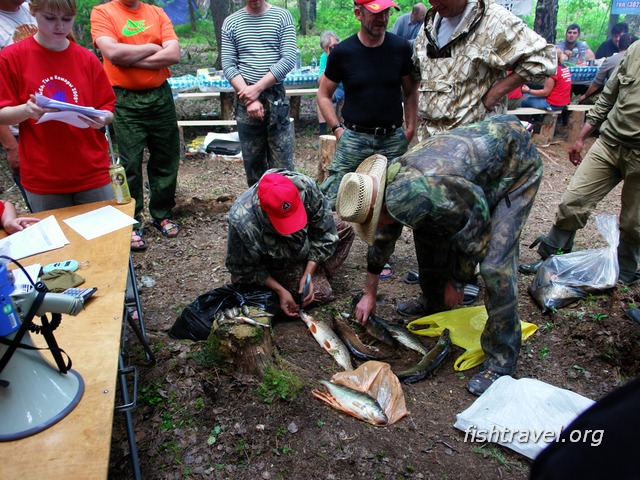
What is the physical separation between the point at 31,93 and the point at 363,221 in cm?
215

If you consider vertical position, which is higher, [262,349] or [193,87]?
[193,87]

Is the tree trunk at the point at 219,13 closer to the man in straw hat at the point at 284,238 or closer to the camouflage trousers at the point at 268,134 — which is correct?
the camouflage trousers at the point at 268,134

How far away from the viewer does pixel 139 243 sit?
14.7 feet

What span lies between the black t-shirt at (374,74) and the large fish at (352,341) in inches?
70.2

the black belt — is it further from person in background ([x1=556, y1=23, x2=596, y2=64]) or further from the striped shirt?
person in background ([x1=556, y1=23, x2=596, y2=64])

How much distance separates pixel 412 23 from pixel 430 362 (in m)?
6.81

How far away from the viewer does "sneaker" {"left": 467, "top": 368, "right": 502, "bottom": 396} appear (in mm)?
2594

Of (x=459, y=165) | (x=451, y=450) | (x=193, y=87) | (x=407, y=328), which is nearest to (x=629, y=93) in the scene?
(x=459, y=165)

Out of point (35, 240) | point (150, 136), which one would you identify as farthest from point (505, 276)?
point (150, 136)

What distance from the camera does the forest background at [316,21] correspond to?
456 inches

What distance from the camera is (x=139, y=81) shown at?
4.18m

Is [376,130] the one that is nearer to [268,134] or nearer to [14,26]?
[268,134]

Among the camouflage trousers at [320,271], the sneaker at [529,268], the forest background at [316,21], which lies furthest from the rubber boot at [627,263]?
the forest background at [316,21]

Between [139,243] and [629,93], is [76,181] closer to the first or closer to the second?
[139,243]
